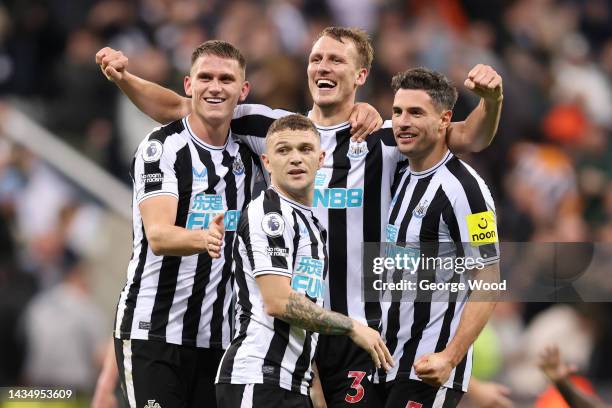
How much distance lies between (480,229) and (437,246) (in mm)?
268

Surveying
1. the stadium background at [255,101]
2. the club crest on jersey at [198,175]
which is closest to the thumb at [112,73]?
the club crest on jersey at [198,175]

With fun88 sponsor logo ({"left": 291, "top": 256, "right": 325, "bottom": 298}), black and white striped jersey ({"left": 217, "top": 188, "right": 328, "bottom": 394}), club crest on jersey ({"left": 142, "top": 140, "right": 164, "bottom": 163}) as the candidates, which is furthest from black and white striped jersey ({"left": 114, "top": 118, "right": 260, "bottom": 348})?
fun88 sponsor logo ({"left": 291, "top": 256, "right": 325, "bottom": 298})

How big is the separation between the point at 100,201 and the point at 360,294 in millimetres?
4499

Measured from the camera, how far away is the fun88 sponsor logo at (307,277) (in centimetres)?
586

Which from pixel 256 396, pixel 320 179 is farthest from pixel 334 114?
pixel 256 396

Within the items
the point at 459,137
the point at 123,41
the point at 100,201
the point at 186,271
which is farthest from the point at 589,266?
the point at 123,41

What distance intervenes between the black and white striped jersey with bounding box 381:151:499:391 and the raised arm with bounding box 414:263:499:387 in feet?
0.48

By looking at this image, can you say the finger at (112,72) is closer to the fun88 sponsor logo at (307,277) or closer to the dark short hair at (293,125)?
the dark short hair at (293,125)

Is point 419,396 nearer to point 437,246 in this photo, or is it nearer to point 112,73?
point 437,246

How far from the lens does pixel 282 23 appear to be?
1340cm

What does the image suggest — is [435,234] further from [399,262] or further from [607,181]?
[607,181]

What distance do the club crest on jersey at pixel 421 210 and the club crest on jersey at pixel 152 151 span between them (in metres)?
1.38

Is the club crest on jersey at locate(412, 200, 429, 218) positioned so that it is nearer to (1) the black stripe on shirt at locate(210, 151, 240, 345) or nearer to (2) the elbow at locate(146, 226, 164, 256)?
(1) the black stripe on shirt at locate(210, 151, 240, 345)

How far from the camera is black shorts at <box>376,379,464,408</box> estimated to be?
6.36 metres
